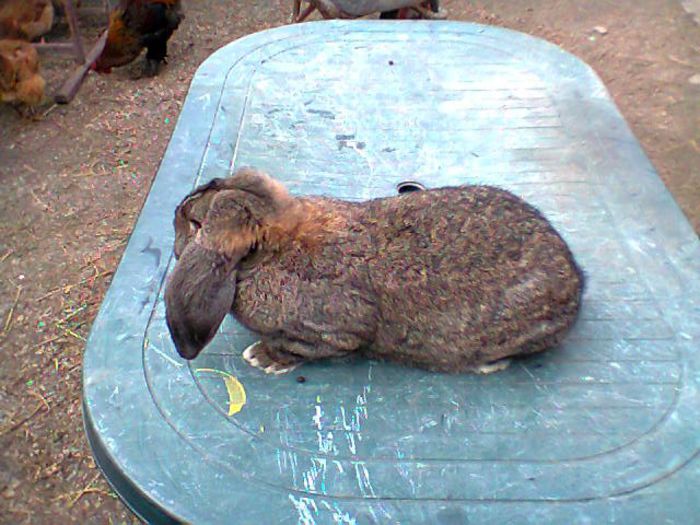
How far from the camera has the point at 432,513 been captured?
167cm

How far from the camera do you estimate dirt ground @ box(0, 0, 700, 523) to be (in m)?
3.07

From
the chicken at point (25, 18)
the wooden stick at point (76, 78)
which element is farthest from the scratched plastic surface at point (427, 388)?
the chicken at point (25, 18)

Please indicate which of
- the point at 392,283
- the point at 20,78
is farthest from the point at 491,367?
the point at 20,78

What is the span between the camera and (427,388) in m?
1.96

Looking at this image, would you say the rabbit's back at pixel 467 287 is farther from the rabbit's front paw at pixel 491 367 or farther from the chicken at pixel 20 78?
the chicken at pixel 20 78

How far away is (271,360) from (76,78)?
14.6 feet

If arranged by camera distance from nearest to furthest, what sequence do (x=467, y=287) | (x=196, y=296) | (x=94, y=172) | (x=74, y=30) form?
(x=196, y=296) < (x=467, y=287) < (x=94, y=172) < (x=74, y=30)

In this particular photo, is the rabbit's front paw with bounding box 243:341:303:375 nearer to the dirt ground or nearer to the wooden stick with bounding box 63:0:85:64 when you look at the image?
the dirt ground

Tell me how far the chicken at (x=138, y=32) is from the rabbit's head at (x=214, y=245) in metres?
4.41

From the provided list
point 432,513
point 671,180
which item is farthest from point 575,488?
point 671,180

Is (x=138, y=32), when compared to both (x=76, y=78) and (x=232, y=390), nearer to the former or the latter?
(x=76, y=78)

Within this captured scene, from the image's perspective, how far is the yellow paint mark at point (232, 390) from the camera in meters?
1.90

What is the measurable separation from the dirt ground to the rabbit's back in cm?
166

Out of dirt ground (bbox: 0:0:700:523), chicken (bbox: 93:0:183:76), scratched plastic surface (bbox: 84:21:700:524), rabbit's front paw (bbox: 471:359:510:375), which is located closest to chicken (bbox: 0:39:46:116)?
dirt ground (bbox: 0:0:700:523)
